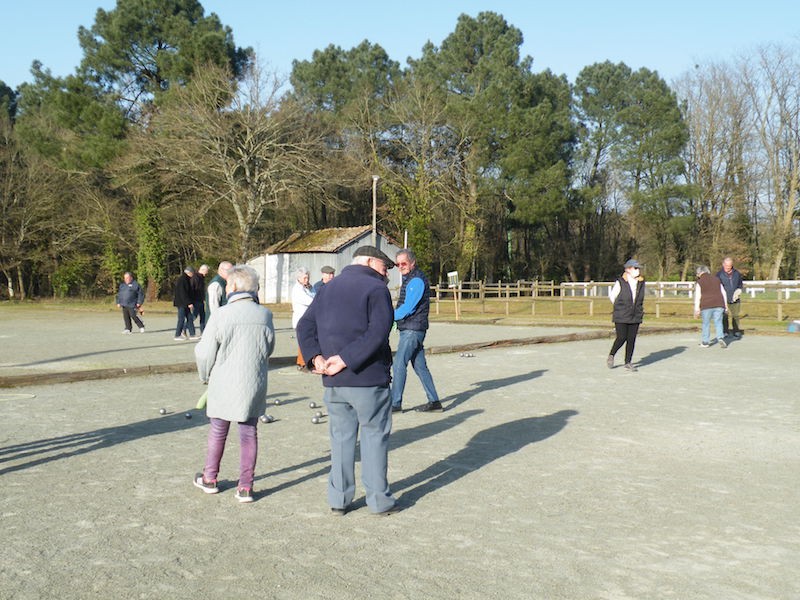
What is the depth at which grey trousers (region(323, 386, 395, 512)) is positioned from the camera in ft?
17.7

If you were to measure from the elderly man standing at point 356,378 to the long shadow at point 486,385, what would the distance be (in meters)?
4.59

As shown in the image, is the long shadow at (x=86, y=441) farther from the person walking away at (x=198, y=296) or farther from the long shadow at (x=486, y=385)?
the person walking away at (x=198, y=296)

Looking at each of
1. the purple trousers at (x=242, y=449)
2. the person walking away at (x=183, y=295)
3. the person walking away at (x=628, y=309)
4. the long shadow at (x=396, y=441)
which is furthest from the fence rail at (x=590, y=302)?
the purple trousers at (x=242, y=449)

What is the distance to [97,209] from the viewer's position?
47.8 m

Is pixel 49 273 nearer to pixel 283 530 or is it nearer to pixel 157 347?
pixel 157 347

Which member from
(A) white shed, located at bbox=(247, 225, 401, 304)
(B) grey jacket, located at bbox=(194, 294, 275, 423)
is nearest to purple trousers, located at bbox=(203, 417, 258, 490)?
(B) grey jacket, located at bbox=(194, 294, 275, 423)

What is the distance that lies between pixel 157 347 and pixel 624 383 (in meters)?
10.4

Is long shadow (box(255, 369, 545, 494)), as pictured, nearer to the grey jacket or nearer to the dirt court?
the dirt court

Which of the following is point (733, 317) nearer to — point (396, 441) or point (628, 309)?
point (628, 309)

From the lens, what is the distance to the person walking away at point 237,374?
5660 millimetres

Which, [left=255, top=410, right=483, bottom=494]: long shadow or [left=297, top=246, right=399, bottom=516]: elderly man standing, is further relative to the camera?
[left=255, top=410, right=483, bottom=494]: long shadow

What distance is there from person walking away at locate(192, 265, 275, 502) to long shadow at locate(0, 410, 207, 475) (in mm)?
2013

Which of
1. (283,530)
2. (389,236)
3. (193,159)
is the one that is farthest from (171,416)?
(389,236)

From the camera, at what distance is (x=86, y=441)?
25.5 ft
